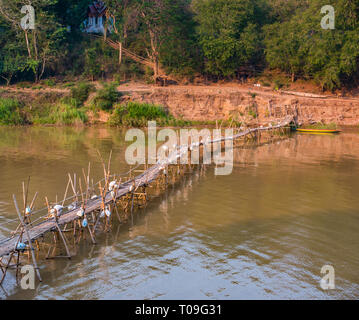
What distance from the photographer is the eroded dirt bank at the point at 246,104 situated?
1135 inches

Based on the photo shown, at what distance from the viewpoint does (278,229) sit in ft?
33.0

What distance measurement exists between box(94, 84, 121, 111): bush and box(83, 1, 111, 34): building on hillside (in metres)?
14.5

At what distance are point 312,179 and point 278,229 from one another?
5.50 metres

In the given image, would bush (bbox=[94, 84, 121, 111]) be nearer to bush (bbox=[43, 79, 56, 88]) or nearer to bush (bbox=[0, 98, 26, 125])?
bush (bbox=[0, 98, 26, 125])

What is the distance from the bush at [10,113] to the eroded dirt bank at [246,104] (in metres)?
7.16

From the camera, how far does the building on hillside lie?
136 ft

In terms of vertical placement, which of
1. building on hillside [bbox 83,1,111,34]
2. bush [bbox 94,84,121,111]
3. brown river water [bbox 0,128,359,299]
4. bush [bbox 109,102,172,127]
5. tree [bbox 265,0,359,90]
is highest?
building on hillside [bbox 83,1,111,34]

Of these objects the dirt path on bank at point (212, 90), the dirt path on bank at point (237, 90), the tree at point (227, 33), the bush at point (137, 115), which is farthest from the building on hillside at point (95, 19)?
the bush at point (137, 115)

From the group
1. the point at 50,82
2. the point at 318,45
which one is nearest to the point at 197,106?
the point at 318,45

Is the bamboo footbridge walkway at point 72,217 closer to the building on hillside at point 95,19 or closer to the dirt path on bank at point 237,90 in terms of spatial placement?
the dirt path on bank at point 237,90

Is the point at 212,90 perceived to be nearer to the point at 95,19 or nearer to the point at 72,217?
the point at 95,19

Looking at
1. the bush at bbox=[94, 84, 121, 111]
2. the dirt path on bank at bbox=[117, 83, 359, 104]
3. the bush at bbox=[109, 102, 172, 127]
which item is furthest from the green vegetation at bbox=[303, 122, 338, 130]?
the bush at bbox=[94, 84, 121, 111]
